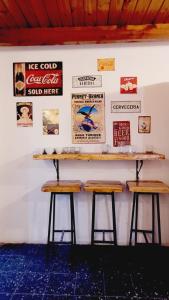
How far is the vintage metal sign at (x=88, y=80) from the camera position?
367cm

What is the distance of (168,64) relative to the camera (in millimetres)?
3602

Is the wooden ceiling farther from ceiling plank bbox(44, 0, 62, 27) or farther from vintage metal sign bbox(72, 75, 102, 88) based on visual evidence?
vintage metal sign bbox(72, 75, 102, 88)

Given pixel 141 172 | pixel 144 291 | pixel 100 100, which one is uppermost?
pixel 100 100

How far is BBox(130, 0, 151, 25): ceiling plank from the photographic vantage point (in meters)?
2.91

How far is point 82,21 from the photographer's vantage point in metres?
3.41

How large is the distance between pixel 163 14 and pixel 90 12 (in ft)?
2.73

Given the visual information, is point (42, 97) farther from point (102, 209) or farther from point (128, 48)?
point (102, 209)

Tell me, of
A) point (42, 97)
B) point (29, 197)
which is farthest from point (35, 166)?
point (42, 97)

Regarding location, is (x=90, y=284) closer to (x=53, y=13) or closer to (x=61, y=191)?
(x=61, y=191)

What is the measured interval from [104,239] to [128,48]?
2489 millimetres

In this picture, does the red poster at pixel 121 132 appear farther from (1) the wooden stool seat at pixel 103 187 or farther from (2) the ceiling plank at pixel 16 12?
(2) the ceiling plank at pixel 16 12

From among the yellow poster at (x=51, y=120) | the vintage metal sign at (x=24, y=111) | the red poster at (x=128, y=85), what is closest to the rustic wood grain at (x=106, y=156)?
the yellow poster at (x=51, y=120)

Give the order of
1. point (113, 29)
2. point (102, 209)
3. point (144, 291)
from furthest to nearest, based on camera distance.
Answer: point (102, 209)
point (113, 29)
point (144, 291)

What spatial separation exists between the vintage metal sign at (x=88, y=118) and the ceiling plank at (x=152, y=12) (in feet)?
3.34
